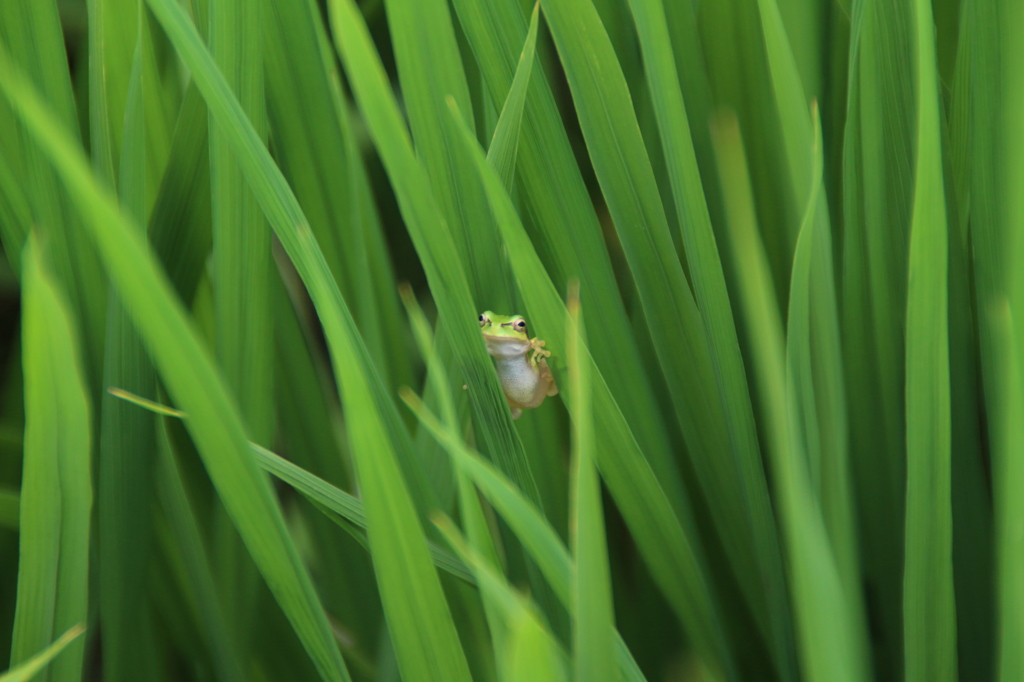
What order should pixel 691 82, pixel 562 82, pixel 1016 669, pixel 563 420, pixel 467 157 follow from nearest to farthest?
1. pixel 1016 669
2. pixel 467 157
3. pixel 691 82
4. pixel 563 420
5. pixel 562 82

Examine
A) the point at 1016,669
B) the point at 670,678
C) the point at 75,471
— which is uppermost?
the point at 75,471

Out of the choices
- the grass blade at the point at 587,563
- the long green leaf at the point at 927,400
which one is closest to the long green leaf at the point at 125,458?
the grass blade at the point at 587,563

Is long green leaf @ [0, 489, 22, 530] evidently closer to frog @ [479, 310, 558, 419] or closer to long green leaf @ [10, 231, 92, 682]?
long green leaf @ [10, 231, 92, 682]

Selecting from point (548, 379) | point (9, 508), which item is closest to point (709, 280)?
point (548, 379)

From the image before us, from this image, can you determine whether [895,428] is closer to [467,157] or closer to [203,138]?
[467,157]

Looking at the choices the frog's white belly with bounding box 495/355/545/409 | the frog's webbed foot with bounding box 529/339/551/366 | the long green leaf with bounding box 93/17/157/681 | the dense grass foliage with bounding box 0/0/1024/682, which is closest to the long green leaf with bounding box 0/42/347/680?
the dense grass foliage with bounding box 0/0/1024/682

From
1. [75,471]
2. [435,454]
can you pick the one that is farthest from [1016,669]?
[75,471]
